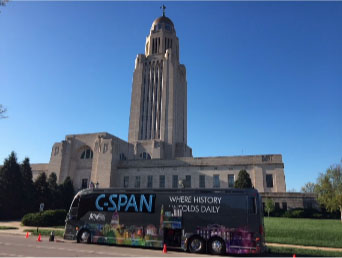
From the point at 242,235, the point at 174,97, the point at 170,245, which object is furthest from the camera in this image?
the point at 174,97

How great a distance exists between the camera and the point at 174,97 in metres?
→ 65.8

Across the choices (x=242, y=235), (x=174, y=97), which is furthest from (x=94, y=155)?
(x=242, y=235)

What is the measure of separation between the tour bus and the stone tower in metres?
41.0

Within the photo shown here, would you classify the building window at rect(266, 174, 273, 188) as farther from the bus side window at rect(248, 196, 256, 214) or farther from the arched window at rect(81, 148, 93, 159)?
the arched window at rect(81, 148, 93, 159)

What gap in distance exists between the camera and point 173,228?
14023 mm

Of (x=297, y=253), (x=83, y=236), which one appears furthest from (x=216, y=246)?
(x=83, y=236)

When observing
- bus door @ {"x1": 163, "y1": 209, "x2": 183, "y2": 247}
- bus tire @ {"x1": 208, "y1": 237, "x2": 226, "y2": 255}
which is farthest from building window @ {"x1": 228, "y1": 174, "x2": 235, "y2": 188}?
bus tire @ {"x1": 208, "y1": 237, "x2": 226, "y2": 255}

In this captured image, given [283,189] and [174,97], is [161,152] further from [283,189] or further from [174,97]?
[283,189]

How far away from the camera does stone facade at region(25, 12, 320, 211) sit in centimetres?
4500

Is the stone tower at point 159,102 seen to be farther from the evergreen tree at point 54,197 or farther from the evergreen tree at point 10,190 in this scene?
the evergreen tree at point 10,190

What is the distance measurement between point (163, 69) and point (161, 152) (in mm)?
23138

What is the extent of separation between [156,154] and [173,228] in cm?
4201

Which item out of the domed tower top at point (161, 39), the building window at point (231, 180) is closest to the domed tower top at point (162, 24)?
the domed tower top at point (161, 39)

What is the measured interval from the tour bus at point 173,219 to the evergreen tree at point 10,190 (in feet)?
80.9
